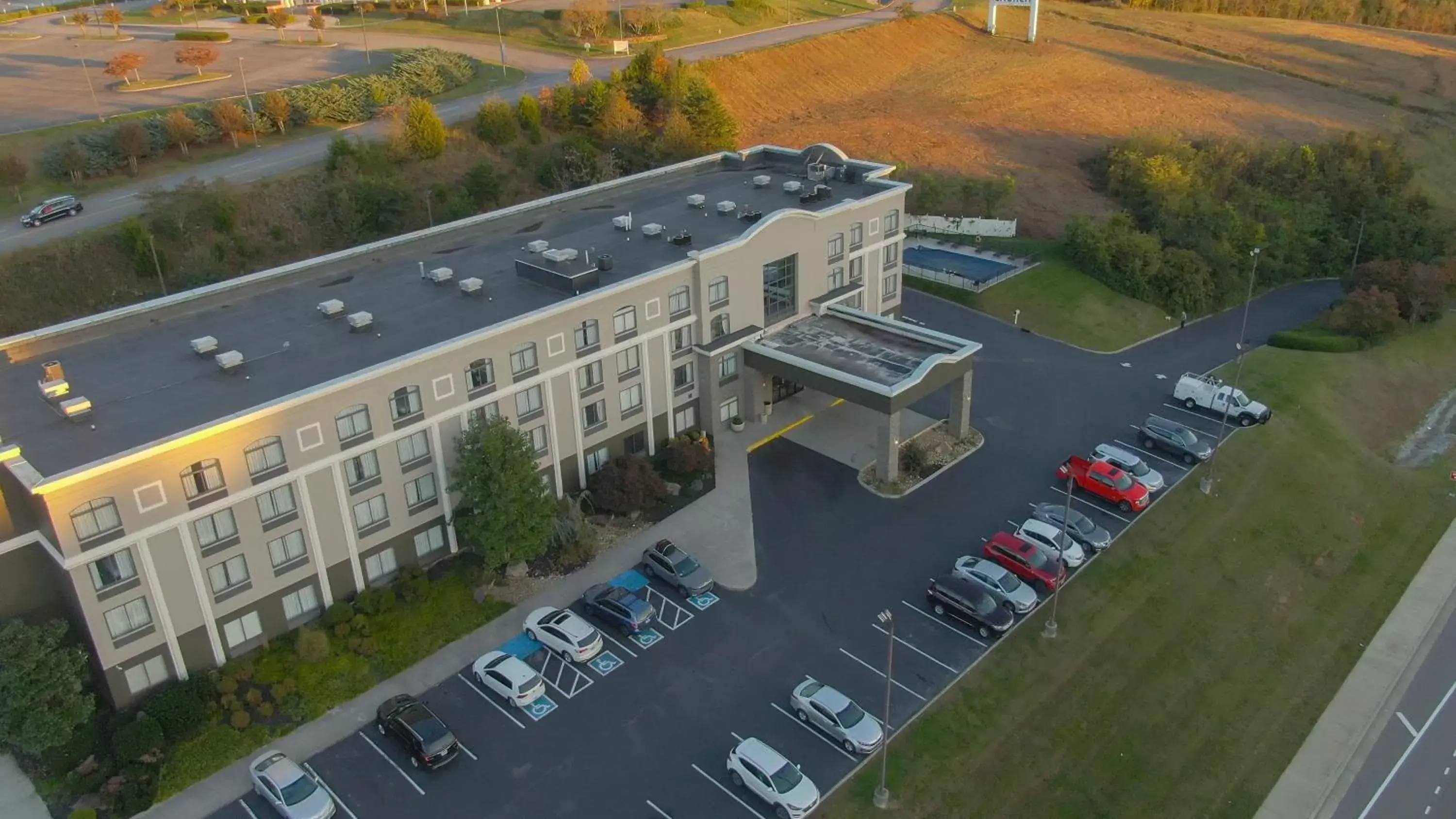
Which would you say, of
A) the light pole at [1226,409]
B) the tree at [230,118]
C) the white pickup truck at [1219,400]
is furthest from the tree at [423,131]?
the light pole at [1226,409]

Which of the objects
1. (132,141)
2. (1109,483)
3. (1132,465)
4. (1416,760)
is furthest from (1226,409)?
(132,141)

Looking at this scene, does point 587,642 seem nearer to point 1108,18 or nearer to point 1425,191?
point 1425,191

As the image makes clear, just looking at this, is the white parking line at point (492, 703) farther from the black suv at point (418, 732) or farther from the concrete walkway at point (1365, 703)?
the concrete walkway at point (1365, 703)

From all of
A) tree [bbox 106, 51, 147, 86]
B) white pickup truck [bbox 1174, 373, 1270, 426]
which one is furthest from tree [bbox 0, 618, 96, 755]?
tree [bbox 106, 51, 147, 86]

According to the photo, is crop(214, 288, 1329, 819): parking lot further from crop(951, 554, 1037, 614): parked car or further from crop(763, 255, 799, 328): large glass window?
crop(763, 255, 799, 328): large glass window

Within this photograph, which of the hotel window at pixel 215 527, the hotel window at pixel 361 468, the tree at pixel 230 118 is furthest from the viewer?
the tree at pixel 230 118

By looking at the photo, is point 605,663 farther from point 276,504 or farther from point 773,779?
point 276,504
